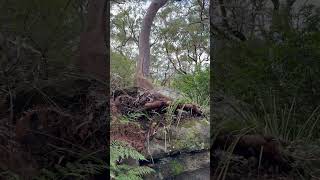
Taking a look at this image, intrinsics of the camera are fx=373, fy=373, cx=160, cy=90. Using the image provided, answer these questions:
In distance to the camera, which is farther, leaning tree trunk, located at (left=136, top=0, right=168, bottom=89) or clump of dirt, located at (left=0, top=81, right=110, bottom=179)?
leaning tree trunk, located at (left=136, top=0, right=168, bottom=89)

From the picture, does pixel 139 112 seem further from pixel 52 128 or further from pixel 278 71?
pixel 278 71

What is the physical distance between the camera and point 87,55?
45.6 inches

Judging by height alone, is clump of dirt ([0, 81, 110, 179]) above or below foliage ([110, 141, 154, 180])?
above

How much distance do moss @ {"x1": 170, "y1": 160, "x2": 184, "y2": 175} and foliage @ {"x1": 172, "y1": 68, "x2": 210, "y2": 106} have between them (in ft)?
0.71

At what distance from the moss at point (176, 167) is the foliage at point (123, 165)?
99 mm

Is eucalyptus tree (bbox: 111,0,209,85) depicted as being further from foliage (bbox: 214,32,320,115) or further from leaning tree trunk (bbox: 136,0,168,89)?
foliage (bbox: 214,32,320,115)

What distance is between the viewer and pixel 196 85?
4.09 ft

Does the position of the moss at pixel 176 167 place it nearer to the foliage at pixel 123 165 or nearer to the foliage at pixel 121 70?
the foliage at pixel 123 165

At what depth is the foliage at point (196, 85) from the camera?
125 centimetres

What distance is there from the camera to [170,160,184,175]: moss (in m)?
1.21

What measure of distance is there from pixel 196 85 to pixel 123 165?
1.17 ft

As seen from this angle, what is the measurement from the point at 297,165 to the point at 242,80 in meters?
0.32

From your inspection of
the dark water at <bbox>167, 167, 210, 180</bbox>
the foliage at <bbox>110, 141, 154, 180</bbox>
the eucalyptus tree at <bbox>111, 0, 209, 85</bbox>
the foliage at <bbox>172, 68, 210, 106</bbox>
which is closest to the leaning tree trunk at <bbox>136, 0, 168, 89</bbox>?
the eucalyptus tree at <bbox>111, 0, 209, 85</bbox>

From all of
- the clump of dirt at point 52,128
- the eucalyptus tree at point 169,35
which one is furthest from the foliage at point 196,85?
the clump of dirt at point 52,128
